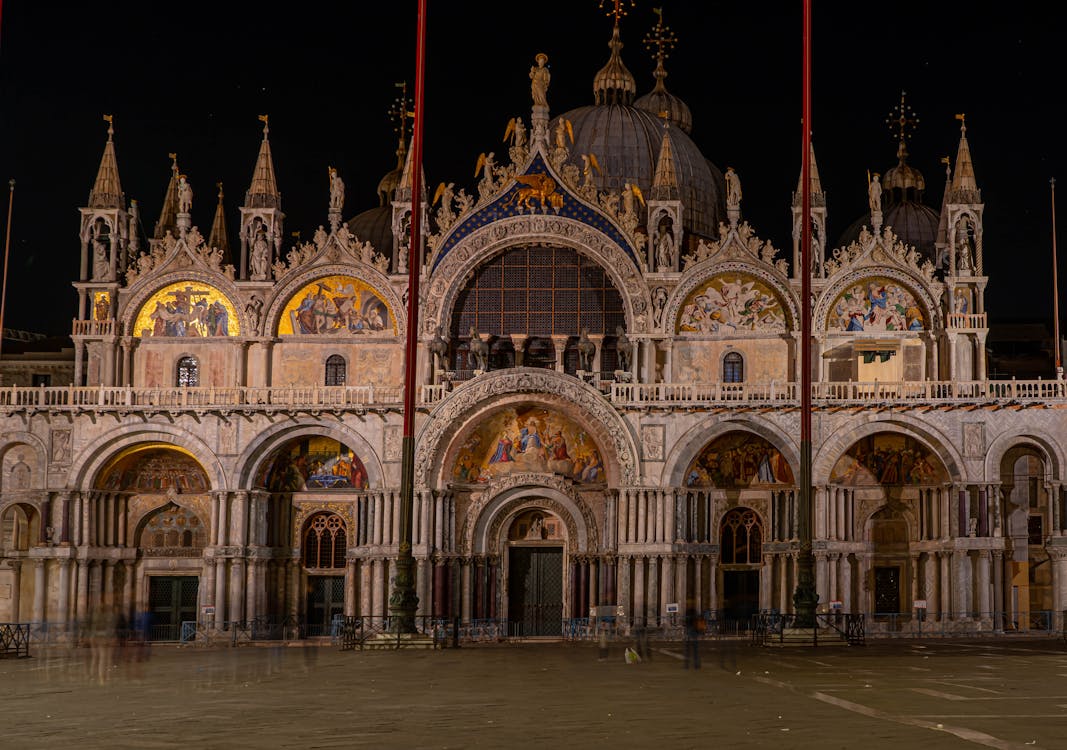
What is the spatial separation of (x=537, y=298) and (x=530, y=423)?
5.07 metres

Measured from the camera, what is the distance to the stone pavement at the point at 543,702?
770 inches

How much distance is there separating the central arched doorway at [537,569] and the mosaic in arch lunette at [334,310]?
29.9 ft

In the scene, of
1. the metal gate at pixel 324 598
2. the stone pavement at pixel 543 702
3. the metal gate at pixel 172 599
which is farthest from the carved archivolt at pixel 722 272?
the stone pavement at pixel 543 702

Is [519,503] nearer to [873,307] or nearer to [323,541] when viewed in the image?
[323,541]

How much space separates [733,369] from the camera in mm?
57344

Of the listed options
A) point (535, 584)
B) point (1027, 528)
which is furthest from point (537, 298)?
point (1027, 528)

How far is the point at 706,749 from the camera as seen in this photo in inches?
725

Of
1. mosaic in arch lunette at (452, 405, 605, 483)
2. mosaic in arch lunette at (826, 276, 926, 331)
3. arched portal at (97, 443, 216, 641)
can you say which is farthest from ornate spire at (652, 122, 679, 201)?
arched portal at (97, 443, 216, 641)

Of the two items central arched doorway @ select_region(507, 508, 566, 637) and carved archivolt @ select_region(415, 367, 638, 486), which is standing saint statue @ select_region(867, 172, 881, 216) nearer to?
carved archivolt @ select_region(415, 367, 638, 486)

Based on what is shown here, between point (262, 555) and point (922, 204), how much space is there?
35405 millimetres

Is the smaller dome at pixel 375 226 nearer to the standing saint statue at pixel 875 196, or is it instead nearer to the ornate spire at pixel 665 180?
the ornate spire at pixel 665 180

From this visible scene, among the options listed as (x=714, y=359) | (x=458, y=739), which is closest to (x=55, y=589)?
(x=714, y=359)

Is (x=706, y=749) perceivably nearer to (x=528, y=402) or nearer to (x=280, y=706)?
(x=280, y=706)

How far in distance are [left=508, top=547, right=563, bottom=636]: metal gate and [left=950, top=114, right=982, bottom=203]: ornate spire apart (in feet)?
64.2
